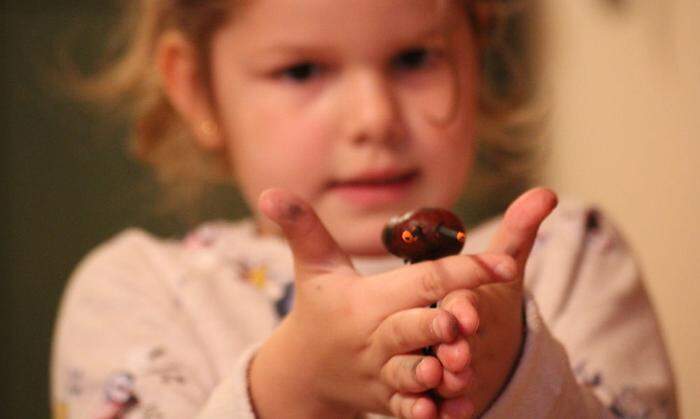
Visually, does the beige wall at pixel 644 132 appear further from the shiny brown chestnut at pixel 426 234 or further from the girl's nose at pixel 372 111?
the shiny brown chestnut at pixel 426 234

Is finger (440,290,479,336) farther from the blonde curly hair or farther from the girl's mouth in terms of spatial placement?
the blonde curly hair

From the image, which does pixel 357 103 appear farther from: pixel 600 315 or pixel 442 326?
pixel 442 326

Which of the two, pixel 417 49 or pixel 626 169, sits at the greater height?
pixel 417 49

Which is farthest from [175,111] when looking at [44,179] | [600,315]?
[600,315]

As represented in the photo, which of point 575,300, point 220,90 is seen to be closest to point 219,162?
point 220,90

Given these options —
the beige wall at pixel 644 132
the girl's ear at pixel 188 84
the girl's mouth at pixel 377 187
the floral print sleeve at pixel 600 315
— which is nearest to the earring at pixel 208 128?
the girl's ear at pixel 188 84

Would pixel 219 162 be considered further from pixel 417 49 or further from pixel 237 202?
pixel 237 202
